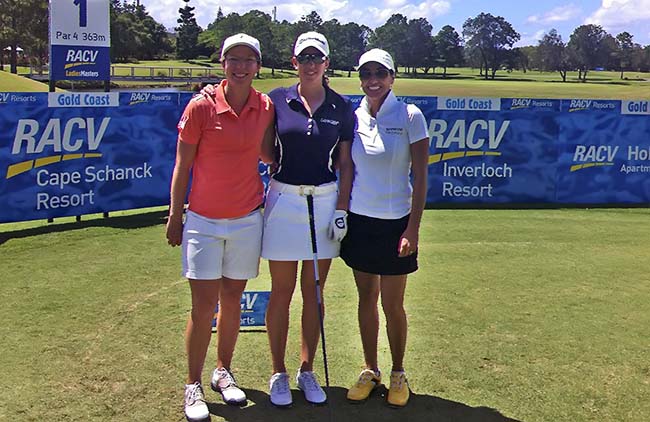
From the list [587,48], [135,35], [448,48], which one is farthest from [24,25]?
[587,48]

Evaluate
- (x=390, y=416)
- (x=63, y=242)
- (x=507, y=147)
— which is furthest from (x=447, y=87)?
(x=390, y=416)

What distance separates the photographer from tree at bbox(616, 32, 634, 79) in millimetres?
83375

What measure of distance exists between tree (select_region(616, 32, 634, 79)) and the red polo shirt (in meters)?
87.8

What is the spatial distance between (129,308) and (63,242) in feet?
9.74

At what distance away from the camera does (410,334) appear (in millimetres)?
5559

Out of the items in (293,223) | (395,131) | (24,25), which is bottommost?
(293,223)

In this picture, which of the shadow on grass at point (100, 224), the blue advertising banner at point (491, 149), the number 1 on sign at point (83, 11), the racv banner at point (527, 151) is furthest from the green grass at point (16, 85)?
the blue advertising banner at point (491, 149)

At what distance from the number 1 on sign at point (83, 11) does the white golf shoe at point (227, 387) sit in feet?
26.1

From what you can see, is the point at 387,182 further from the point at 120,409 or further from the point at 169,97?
the point at 169,97

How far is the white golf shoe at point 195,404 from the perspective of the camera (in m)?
4.03

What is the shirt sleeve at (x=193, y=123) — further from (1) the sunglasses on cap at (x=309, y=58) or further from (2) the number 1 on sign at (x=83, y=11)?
(2) the number 1 on sign at (x=83, y=11)

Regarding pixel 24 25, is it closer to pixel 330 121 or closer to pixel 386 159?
pixel 330 121

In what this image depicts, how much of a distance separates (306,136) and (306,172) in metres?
0.20

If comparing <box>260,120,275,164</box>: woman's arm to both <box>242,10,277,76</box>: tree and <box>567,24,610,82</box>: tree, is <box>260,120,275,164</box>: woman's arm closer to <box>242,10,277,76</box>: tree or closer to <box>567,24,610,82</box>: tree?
<box>242,10,277,76</box>: tree
